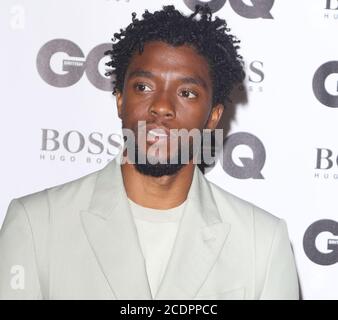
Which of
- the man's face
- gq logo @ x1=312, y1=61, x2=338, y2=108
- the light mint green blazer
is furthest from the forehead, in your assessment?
gq logo @ x1=312, y1=61, x2=338, y2=108

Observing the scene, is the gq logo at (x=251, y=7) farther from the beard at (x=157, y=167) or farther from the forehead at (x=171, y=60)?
the beard at (x=157, y=167)

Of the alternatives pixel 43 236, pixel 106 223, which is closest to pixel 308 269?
pixel 106 223

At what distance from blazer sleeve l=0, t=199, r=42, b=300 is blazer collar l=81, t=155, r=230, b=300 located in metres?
0.12

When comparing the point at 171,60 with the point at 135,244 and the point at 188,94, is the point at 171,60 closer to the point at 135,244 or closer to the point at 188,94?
the point at 188,94

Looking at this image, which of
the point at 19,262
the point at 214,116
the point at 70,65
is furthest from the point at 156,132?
the point at 70,65

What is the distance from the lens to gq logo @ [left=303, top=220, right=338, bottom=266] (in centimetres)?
185

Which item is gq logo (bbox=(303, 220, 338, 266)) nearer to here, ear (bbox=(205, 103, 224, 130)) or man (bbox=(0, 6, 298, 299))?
man (bbox=(0, 6, 298, 299))

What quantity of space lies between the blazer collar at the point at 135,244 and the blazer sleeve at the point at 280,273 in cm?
11

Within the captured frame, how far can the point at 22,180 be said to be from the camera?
179 centimetres

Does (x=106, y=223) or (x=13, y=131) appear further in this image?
(x=13, y=131)

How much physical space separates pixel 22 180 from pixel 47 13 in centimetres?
43

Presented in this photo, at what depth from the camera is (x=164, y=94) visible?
1.42 meters

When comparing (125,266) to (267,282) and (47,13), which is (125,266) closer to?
(267,282)

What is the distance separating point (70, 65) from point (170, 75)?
45cm
